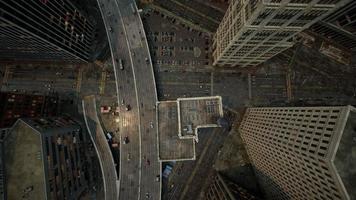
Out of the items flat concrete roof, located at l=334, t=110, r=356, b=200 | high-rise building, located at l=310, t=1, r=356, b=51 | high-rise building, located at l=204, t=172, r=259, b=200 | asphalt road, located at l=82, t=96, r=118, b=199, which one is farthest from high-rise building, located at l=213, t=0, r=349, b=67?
asphalt road, located at l=82, t=96, r=118, b=199

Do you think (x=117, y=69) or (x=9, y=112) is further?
(x=117, y=69)

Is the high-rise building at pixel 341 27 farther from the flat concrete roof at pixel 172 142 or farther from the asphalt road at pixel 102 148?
the asphalt road at pixel 102 148

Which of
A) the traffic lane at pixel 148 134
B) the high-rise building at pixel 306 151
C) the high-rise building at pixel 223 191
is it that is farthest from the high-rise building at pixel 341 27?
the traffic lane at pixel 148 134

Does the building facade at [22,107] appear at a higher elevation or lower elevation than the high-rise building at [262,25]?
lower

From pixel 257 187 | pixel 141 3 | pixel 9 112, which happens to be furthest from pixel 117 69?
pixel 257 187

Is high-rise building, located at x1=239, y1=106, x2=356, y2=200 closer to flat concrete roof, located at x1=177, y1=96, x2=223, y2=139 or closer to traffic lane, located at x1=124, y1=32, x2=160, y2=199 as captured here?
flat concrete roof, located at x1=177, y1=96, x2=223, y2=139

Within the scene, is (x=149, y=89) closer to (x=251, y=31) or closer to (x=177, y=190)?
(x=177, y=190)

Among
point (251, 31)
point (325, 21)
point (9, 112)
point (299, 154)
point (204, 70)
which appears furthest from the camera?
point (204, 70)
